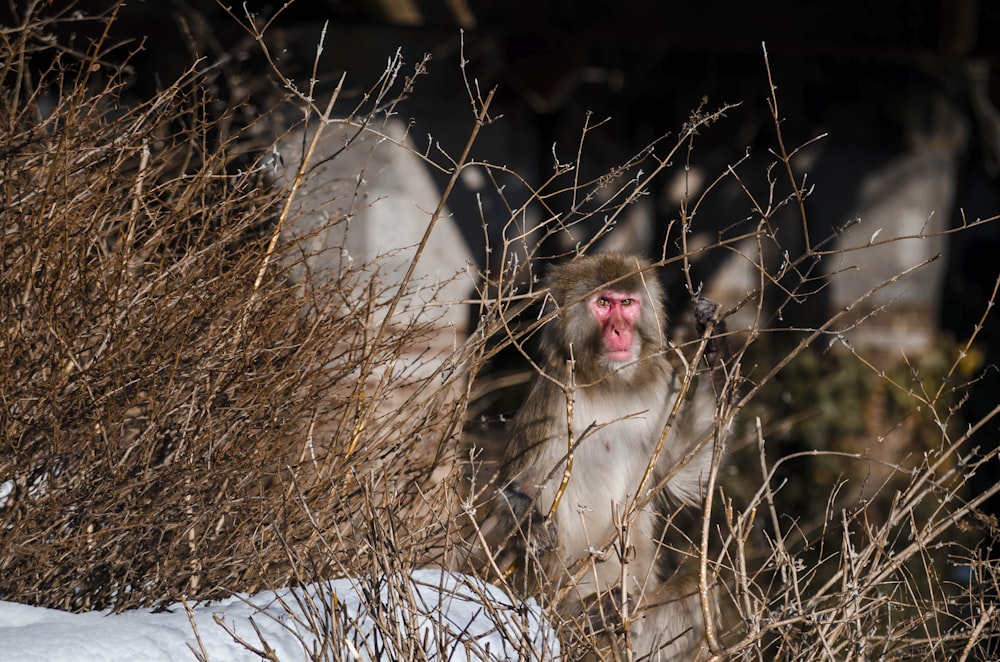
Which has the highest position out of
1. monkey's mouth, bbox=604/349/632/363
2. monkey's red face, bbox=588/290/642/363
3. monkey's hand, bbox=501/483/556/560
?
monkey's red face, bbox=588/290/642/363

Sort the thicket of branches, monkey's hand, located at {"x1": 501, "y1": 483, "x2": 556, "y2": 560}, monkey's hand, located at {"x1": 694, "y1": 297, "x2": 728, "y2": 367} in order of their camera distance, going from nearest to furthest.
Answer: the thicket of branches < monkey's hand, located at {"x1": 694, "y1": 297, "x2": 728, "y2": 367} < monkey's hand, located at {"x1": 501, "y1": 483, "x2": 556, "y2": 560}

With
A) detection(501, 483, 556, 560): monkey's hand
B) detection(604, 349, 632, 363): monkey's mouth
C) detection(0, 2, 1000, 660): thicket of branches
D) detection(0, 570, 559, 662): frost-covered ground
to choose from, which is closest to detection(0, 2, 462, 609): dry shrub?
detection(0, 2, 1000, 660): thicket of branches

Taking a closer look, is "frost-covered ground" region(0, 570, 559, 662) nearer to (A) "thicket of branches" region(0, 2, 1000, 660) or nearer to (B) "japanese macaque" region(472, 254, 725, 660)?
(A) "thicket of branches" region(0, 2, 1000, 660)

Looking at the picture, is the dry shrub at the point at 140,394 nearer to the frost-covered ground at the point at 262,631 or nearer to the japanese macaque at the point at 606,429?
the frost-covered ground at the point at 262,631

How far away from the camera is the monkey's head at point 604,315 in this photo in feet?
11.1

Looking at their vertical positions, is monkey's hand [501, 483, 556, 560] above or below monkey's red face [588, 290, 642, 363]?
below

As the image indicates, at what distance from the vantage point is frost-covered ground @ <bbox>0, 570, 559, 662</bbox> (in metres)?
2.17

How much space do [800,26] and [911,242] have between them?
3.83 metres

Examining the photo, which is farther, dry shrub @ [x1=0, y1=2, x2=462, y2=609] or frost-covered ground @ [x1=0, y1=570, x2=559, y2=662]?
dry shrub @ [x1=0, y1=2, x2=462, y2=609]

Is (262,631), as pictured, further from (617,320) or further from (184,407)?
(617,320)

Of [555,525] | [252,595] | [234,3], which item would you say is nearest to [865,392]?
[234,3]

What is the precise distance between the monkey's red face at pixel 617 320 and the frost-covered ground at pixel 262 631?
3.05 feet

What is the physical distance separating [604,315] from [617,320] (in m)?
0.06

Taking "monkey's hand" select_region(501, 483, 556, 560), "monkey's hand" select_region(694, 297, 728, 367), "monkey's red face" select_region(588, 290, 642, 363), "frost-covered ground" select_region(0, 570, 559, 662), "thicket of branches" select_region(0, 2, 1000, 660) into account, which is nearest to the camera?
"frost-covered ground" select_region(0, 570, 559, 662)
